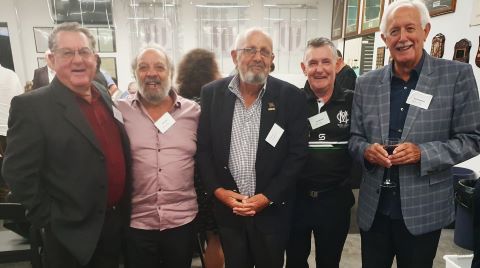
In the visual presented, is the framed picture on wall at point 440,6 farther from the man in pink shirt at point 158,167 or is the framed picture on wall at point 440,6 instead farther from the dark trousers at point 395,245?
the man in pink shirt at point 158,167

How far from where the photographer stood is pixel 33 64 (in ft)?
21.1

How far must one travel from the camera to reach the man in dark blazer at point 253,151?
5.60 ft

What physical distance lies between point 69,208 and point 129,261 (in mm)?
484

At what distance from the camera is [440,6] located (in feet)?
11.4

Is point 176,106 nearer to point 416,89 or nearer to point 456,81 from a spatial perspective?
point 416,89

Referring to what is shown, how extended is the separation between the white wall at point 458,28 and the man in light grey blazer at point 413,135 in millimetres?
1955

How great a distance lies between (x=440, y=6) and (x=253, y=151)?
3101 millimetres

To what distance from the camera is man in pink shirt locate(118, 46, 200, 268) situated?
1.71 meters

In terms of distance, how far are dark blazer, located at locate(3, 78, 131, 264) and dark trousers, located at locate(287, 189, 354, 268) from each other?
3.60 ft

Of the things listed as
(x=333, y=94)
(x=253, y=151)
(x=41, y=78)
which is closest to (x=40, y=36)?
(x=41, y=78)

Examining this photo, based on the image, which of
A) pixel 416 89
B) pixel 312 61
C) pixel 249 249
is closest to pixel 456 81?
pixel 416 89

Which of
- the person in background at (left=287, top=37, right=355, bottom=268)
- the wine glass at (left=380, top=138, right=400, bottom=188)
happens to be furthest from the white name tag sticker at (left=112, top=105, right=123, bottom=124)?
the wine glass at (left=380, top=138, right=400, bottom=188)

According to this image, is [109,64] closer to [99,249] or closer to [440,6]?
[99,249]

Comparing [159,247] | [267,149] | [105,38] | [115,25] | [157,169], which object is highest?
[115,25]
